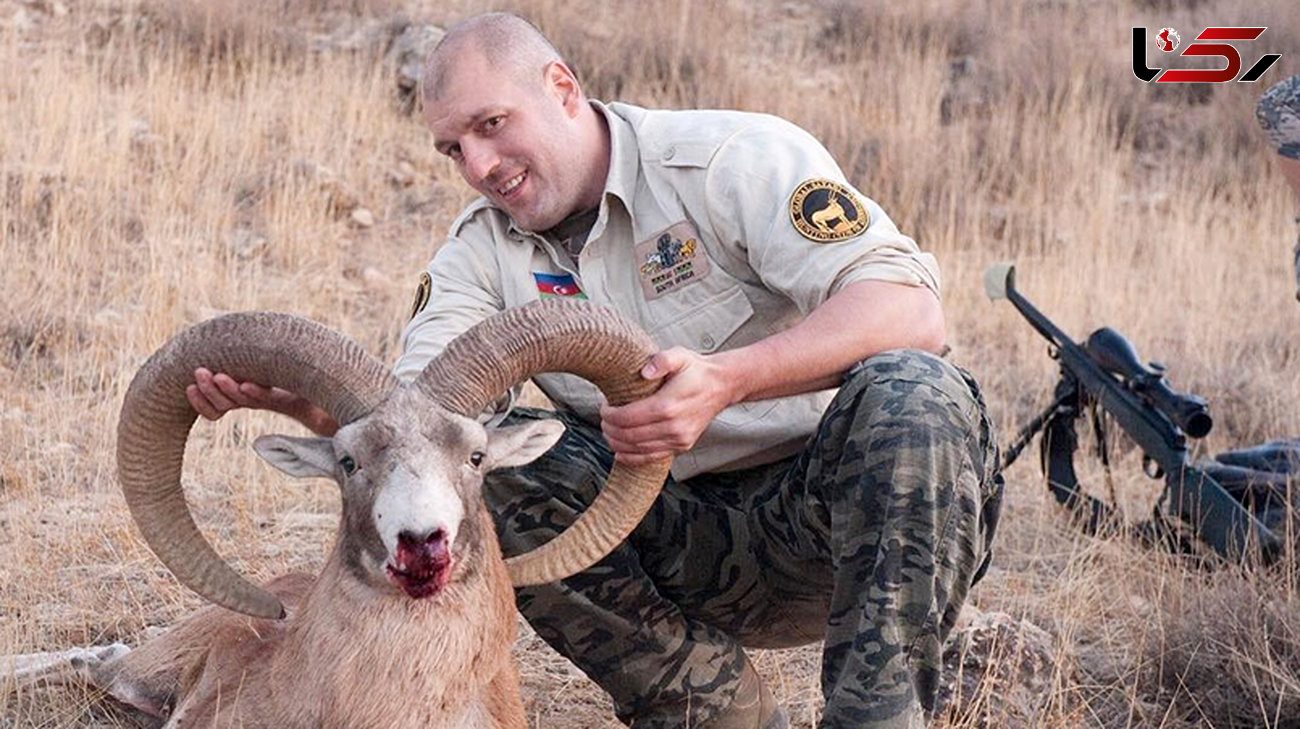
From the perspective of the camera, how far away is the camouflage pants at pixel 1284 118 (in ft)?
19.3

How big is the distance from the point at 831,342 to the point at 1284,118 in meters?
2.52

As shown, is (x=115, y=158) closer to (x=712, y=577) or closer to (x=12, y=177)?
(x=12, y=177)

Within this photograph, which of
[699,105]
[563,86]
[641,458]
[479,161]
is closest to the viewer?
[641,458]

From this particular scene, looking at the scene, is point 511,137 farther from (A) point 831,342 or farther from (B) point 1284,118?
(B) point 1284,118

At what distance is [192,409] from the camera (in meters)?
4.16

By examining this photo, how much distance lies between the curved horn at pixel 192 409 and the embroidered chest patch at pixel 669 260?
3.62ft

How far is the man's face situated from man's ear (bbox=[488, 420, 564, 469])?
85 cm

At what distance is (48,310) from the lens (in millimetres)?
8500

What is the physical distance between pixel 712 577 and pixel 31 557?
2522 millimetres

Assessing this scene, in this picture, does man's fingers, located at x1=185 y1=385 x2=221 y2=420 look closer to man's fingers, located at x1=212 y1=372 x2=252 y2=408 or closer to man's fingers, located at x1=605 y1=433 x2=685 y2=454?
man's fingers, located at x1=212 y1=372 x2=252 y2=408

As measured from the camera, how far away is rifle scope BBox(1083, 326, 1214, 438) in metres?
6.96

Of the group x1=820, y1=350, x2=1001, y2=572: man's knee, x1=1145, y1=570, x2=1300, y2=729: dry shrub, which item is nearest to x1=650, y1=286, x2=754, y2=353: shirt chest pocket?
x1=820, y1=350, x2=1001, y2=572: man's knee

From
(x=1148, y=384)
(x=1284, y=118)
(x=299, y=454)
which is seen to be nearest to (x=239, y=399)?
(x=299, y=454)

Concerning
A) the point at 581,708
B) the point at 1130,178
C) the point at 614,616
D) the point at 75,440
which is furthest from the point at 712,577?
the point at 1130,178
